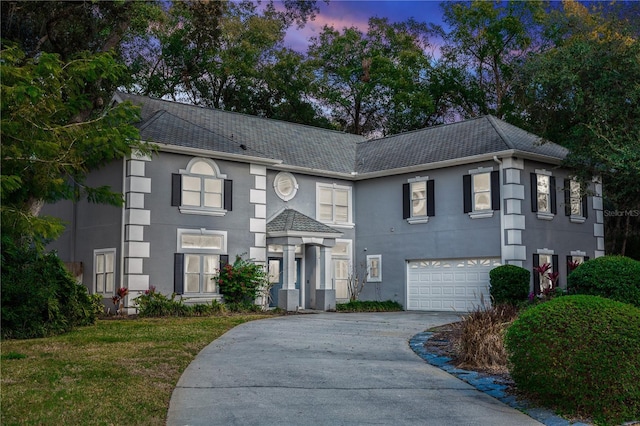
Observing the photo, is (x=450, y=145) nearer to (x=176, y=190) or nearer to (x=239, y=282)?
(x=239, y=282)

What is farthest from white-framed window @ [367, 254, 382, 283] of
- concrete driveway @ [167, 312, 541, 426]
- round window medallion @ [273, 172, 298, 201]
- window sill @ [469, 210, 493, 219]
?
concrete driveway @ [167, 312, 541, 426]

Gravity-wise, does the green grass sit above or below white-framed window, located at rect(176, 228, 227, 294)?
below

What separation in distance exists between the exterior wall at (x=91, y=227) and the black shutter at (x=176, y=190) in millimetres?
1545

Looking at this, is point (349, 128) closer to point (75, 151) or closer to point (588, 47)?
point (588, 47)

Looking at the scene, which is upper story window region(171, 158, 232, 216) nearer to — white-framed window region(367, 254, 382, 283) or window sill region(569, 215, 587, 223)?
white-framed window region(367, 254, 382, 283)

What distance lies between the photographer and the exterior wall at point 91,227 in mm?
21188

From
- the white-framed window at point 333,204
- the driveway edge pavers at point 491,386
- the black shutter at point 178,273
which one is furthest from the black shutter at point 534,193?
the black shutter at point 178,273

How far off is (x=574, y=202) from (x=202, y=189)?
12775mm

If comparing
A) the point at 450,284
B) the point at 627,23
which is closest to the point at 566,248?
the point at 450,284

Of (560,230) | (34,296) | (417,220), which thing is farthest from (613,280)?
(34,296)

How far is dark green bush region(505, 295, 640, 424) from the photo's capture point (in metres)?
7.77

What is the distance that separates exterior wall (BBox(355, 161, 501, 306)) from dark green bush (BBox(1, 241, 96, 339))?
1274 centimetres

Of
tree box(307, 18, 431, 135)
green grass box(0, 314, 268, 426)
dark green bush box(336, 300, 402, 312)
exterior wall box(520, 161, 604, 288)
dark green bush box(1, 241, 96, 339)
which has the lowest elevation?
green grass box(0, 314, 268, 426)

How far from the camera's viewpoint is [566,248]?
77.9 feet
